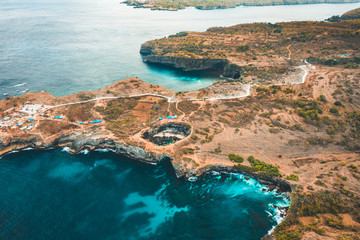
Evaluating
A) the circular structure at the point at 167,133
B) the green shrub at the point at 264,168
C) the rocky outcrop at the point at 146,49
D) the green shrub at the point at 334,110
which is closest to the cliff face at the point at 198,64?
the rocky outcrop at the point at 146,49

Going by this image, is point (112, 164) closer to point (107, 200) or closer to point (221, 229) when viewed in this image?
point (107, 200)

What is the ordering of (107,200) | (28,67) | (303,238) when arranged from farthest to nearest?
(28,67)
(107,200)
(303,238)

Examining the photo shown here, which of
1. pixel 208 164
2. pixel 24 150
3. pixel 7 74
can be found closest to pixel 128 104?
pixel 24 150

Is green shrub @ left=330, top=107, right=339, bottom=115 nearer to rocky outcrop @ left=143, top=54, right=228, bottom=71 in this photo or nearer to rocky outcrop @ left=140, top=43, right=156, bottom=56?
rocky outcrop @ left=143, top=54, right=228, bottom=71

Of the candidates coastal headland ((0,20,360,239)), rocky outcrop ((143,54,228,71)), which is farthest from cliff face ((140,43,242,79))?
coastal headland ((0,20,360,239))

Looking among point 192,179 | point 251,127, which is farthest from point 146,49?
point 192,179

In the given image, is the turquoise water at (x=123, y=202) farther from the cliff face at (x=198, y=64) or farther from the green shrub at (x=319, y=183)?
the cliff face at (x=198, y=64)

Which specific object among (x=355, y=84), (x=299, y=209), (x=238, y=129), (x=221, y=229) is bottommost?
(x=221, y=229)
